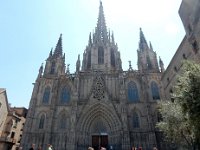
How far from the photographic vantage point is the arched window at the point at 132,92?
95.4 feet

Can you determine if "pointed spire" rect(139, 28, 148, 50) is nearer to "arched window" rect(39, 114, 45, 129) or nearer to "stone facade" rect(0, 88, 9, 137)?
"arched window" rect(39, 114, 45, 129)

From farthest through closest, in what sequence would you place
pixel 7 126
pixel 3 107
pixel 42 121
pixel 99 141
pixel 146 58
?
pixel 146 58
pixel 7 126
pixel 3 107
pixel 42 121
pixel 99 141

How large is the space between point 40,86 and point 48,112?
17.1 feet

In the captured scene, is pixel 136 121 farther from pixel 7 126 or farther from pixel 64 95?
pixel 7 126

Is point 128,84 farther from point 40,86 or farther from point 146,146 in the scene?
point 40,86

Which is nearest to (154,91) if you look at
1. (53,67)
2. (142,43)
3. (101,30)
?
(142,43)

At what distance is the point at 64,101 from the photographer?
30.0m

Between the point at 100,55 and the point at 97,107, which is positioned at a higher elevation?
the point at 100,55

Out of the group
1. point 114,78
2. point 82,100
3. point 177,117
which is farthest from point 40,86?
point 177,117

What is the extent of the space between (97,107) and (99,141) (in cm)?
500

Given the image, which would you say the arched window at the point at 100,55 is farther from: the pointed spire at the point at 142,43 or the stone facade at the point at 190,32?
the stone facade at the point at 190,32

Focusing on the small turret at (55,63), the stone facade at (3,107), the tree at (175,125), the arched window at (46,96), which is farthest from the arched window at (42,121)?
the tree at (175,125)

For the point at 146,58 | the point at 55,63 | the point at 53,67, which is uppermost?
the point at 146,58

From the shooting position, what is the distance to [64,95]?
101 ft
